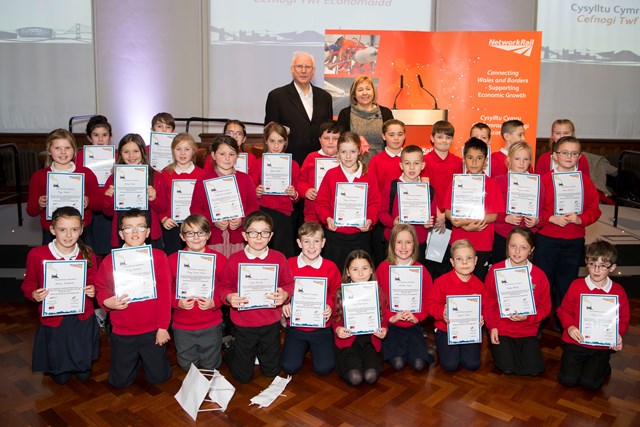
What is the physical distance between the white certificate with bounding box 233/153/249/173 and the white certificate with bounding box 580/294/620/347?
8.79 ft

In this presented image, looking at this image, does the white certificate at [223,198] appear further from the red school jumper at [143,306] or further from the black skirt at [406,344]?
the black skirt at [406,344]

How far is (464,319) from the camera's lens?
12.5 ft

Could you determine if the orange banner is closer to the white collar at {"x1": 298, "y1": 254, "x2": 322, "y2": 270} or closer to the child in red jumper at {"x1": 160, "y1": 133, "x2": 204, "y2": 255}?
the child in red jumper at {"x1": 160, "y1": 133, "x2": 204, "y2": 255}

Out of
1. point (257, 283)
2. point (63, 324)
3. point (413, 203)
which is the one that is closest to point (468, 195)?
point (413, 203)

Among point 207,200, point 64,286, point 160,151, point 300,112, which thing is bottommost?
point 64,286

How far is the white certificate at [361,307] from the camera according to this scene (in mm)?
3668

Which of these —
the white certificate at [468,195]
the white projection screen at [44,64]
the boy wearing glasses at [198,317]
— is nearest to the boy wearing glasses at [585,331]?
the white certificate at [468,195]

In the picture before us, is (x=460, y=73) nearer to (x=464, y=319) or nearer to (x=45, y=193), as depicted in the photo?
(x=464, y=319)

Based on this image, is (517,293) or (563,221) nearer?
(517,293)

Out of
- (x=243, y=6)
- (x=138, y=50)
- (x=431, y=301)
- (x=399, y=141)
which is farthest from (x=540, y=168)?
(x=138, y=50)

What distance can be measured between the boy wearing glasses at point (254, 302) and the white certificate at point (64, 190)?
4.39 ft

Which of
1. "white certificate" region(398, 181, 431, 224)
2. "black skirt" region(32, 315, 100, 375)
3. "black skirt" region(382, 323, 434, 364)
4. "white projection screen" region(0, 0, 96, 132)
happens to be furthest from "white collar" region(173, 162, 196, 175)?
"white projection screen" region(0, 0, 96, 132)

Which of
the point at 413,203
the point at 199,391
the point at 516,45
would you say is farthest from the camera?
the point at 516,45

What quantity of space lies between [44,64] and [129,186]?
507 cm
